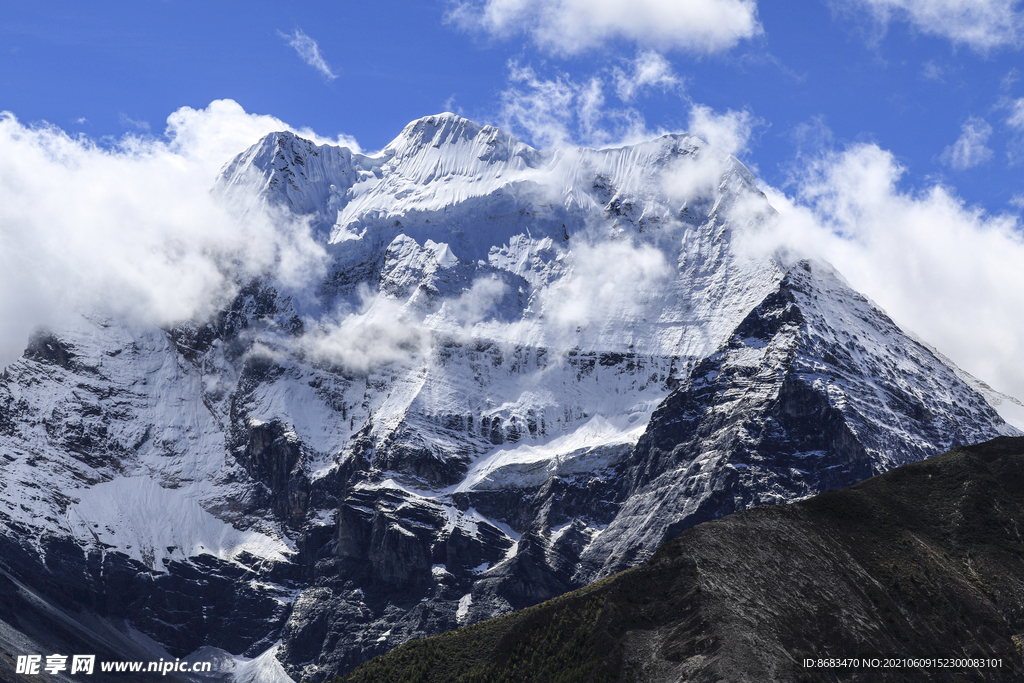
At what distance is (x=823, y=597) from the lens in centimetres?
15175

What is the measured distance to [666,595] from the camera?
147750 mm

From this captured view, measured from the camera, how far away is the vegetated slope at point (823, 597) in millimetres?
139875

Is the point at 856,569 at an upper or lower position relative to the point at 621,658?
upper

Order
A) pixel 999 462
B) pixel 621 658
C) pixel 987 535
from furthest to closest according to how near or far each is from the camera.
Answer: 1. pixel 999 462
2. pixel 987 535
3. pixel 621 658

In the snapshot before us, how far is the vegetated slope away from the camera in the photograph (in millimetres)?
139875

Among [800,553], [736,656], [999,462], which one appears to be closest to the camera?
[736,656]

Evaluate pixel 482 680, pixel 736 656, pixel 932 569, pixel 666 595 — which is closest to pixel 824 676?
pixel 736 656

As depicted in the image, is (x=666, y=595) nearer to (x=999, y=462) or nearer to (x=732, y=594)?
(x=732, y=594)

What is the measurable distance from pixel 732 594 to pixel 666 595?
7.89 meters

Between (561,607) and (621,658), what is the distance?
1671 inches

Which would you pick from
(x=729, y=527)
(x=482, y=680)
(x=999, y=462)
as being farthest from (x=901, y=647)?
(x=482, y=680)

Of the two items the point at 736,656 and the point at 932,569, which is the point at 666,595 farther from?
the point at 932,569

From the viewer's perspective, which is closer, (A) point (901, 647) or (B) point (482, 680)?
(A) point (901, 647)

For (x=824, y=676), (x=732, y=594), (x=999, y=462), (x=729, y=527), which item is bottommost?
(x=824, y=676)
